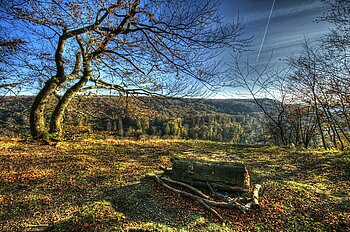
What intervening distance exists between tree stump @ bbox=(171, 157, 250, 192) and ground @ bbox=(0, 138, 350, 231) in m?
0.45

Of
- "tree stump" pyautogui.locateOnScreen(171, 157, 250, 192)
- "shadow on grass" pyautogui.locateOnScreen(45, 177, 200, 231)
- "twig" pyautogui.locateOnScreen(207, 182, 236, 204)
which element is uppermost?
"tree stump" pyautogui.locateOnScreen(171, 157, 250, 192)

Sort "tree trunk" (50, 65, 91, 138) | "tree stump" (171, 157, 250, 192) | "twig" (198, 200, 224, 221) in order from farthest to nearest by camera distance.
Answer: "tree trunk" (50, 65, 91, 138), "tree stump" (171, 157, 250, 192), "twig" (198, 200, 224, 221)

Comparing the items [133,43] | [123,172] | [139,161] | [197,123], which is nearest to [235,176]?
[123,172]

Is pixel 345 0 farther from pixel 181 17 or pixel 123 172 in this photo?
pixel 123 172

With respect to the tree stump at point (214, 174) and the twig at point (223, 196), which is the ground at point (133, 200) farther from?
the tree stump at point (214, 174)

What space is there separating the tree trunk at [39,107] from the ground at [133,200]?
1.30m

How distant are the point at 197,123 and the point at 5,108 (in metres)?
68.6

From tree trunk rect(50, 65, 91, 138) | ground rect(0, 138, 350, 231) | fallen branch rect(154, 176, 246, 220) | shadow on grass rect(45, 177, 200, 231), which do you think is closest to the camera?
shadow on grass rect(45, 177, 200, 231)

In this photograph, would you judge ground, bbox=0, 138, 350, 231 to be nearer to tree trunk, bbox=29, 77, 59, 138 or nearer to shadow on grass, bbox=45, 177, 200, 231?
shadow on grass, bbox=45, 177, 200, 231

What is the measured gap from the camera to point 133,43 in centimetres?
579

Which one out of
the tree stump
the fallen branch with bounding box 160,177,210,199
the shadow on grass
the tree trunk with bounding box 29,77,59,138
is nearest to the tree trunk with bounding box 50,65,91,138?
the tree trunk with bounding box 29,77,59,138

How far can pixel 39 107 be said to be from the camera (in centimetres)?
646

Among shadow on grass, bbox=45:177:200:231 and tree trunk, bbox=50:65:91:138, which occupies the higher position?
tree trunk, bbox=50:65:91:138

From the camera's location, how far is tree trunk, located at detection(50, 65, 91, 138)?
6.92 meters
